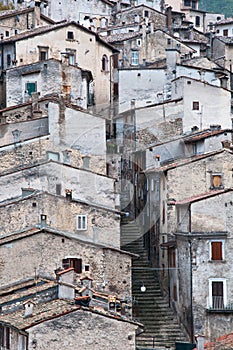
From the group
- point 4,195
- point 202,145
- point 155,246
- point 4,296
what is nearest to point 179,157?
point 202,145

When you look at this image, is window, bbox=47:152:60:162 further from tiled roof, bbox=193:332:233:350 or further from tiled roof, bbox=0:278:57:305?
tiled roof, bbox=193:332:233:350

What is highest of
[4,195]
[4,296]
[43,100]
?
[43,100]

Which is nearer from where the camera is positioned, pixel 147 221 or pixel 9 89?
pixel 147 221

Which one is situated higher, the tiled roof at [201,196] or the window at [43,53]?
the window at [43,53]

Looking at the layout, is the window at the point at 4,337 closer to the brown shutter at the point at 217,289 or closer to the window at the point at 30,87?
the brown shutter at the point at 217,289

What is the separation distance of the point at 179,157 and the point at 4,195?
11.6 meters

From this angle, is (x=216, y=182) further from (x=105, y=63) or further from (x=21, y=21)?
(x=21, y=21)

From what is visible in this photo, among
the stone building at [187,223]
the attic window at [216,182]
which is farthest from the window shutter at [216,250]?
the attic window at [216,182]

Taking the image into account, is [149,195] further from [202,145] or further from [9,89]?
[9,89]

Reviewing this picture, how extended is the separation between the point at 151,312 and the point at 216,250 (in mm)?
4747

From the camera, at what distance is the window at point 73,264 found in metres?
44.3

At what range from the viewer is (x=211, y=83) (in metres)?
67.8

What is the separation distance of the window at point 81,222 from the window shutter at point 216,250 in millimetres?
5906

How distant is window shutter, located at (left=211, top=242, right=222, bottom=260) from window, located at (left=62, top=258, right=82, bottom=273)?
5.90m
